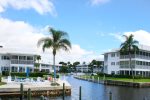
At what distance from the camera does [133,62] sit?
309 feet

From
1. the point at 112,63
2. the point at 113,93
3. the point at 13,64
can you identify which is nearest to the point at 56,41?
the point at 113,93

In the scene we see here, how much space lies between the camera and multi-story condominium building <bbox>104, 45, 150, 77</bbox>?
94.2 metres

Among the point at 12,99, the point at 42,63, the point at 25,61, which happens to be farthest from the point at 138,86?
the point at 42,63

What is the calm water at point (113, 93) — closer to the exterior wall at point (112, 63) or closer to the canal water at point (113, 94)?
the canal water at point (113, 94)

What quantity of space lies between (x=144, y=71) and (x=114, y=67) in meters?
9.62

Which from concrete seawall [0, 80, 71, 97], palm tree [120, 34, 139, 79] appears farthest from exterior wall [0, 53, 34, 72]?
concrete seawall [0, 80, 71, 97]

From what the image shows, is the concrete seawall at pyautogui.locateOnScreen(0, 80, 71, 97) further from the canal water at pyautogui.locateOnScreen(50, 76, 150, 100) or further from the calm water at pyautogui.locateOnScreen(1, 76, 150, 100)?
the canal water at pyautogui.locateOnScreen(50, 76, 150, 100)

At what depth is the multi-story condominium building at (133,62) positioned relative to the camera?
309ft

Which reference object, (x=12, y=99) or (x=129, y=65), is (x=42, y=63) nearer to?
(x=129, y=65)

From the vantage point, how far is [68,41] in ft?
185

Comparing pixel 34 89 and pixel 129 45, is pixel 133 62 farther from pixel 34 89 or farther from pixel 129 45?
pixel 34 89

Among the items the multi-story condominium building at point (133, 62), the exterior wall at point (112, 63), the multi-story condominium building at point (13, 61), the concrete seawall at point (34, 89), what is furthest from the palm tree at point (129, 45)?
the concrete seawall at point (34, 89)

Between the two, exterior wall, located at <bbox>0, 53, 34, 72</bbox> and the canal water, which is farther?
exterior wall, located at <bbox>0, 53, 34, 72</bbox>

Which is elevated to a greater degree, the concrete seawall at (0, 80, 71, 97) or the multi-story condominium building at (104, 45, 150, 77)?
the multi-story condominium building at (104, 45, 150, 77)
